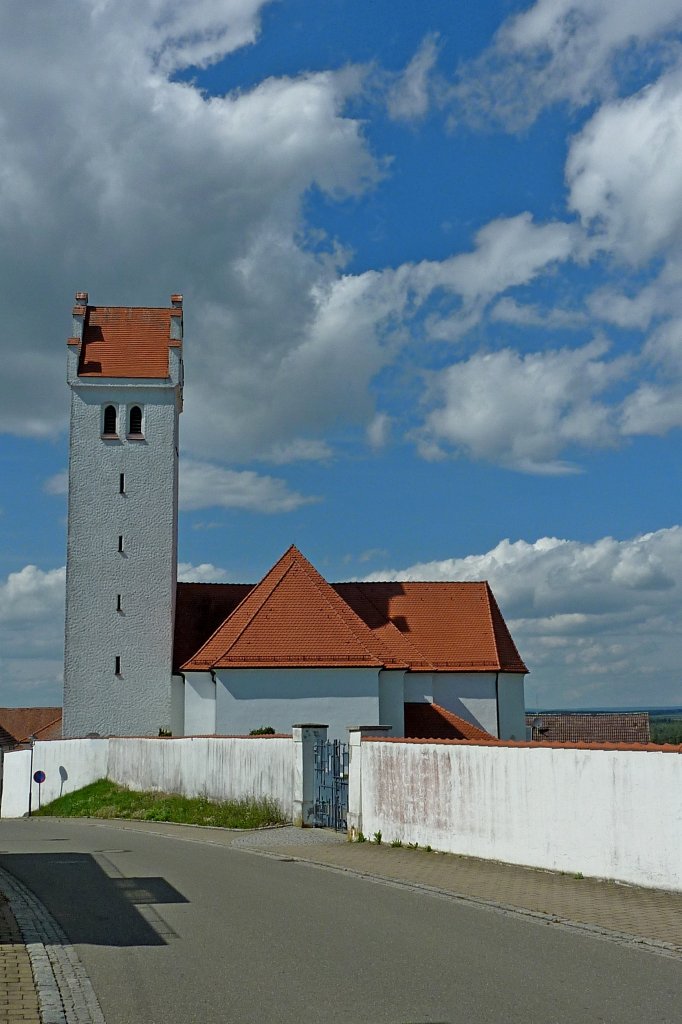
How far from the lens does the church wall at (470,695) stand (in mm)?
43562

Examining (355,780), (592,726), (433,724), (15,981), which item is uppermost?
(433,724)

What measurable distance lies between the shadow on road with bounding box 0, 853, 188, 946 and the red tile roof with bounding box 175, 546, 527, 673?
1884cm

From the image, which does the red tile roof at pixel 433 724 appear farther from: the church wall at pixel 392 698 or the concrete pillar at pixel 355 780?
the concrete pillar at pixel 355 780

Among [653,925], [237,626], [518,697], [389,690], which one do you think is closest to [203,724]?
[237,626]

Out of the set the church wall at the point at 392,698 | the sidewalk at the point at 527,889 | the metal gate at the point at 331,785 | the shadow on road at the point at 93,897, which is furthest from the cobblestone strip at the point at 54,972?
the church wall at the point at 392,698

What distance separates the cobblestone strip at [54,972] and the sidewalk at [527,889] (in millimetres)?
4339

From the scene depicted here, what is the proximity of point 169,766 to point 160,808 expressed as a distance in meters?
2.38

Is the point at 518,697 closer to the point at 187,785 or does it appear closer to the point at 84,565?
the point at 84,565

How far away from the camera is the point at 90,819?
3005cm

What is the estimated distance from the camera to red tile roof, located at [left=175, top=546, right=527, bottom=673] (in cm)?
3612

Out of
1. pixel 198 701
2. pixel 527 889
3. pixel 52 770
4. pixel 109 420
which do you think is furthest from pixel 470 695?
pixel 527 889

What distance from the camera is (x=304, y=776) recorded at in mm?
20109

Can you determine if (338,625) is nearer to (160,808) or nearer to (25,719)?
(160,808)

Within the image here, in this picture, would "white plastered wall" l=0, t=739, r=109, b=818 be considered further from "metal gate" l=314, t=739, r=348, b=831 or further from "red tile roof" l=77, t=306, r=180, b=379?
"metal gate" l=314, t=739, r=348, b=831
